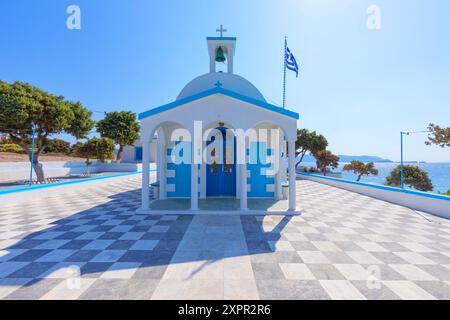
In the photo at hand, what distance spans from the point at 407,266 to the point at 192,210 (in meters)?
5.73

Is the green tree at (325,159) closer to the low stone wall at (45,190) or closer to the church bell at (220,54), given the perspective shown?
the church bell at (220,54)

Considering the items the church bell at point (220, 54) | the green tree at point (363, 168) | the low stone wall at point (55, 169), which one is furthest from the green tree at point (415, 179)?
the low stone wall at point (55, 169)

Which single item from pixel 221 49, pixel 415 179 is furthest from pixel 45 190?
pixel 415 179

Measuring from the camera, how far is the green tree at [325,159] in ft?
82.7

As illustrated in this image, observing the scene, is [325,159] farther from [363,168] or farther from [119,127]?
[119,127]

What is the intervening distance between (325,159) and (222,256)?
25073mm

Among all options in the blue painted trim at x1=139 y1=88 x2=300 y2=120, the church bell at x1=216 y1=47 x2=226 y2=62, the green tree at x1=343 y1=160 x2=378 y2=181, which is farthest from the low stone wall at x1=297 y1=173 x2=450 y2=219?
the green tree at x1=343 y1=160 x2=378 y2=181

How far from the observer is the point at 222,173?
9625 mm

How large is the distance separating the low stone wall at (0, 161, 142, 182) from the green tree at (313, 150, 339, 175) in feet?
78.3

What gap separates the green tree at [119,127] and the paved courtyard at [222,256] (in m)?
22.6

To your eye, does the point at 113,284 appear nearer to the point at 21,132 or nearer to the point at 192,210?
the point at 192,210

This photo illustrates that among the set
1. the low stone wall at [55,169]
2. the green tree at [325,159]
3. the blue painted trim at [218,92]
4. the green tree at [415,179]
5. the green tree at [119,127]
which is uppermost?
the green tree at [119,127]
